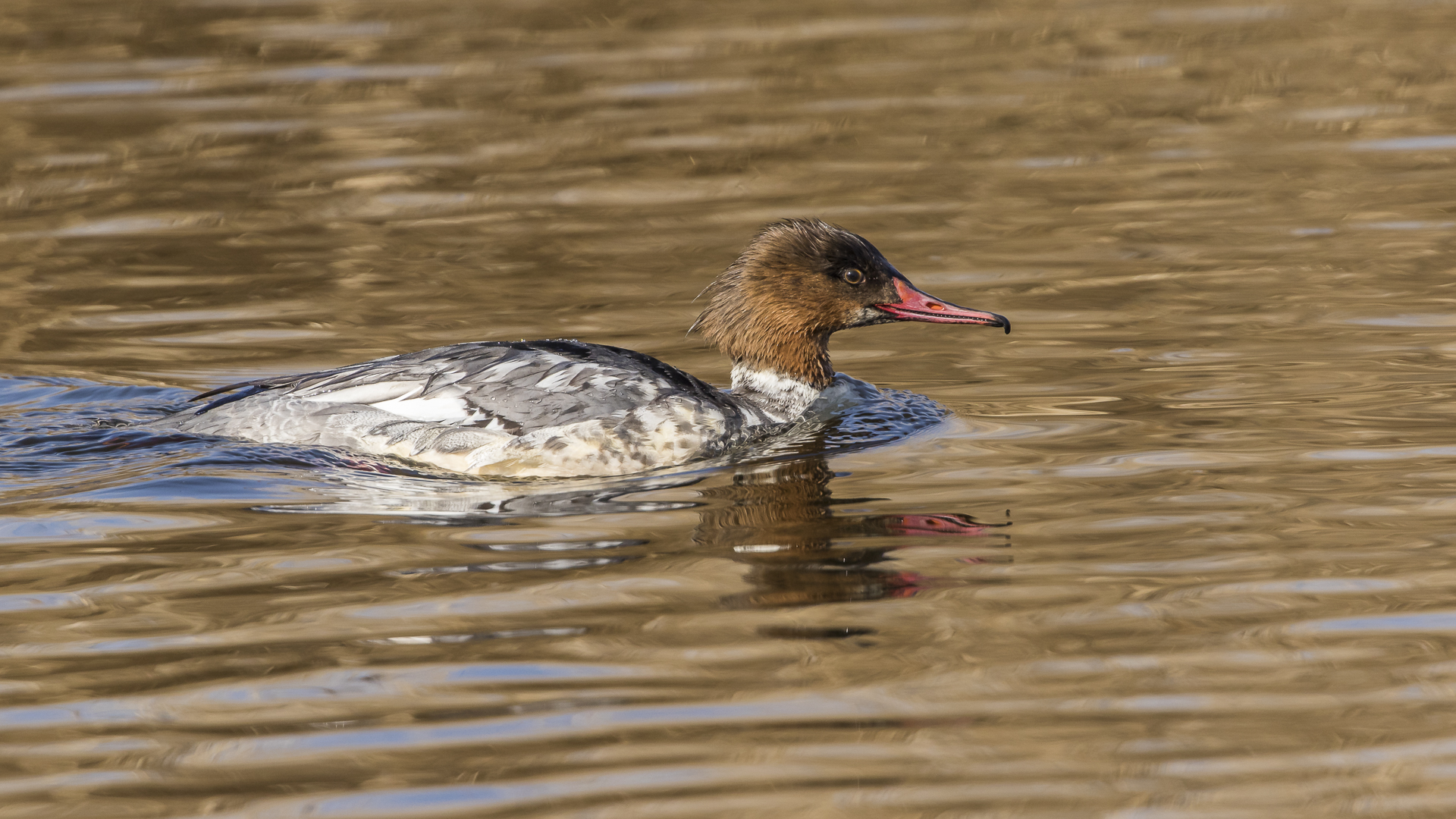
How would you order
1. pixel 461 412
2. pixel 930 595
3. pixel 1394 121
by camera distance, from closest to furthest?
pixel 930 595
pixel 461 412
pixel 1394 121

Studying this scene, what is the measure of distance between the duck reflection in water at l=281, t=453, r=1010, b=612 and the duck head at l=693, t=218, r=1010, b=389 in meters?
1.06

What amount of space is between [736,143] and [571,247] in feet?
8.93

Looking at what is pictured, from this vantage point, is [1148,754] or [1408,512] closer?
[1148,754]

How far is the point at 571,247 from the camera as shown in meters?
11.9

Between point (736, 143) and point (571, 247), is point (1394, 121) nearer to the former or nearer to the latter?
point (736, 143)

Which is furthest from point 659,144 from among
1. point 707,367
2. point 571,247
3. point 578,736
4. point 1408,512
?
point 578,736

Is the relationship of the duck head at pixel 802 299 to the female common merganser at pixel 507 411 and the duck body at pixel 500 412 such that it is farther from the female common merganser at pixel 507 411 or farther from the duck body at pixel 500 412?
the duck body at pixel 500 412

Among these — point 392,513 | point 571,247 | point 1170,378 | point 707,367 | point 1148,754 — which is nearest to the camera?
point 1148,754

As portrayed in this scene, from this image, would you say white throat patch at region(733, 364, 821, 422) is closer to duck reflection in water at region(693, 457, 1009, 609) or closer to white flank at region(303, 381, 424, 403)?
duck reflection in water at region(693, 457, 1009, 609)

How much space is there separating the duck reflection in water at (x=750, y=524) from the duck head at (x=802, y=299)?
41.9 inches

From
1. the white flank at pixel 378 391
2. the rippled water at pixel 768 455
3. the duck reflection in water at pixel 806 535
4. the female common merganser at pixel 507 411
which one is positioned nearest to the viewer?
the rippled water at pixel 768 455

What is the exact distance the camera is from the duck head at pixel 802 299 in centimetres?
881

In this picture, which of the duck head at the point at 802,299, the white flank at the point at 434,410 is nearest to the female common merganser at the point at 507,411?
the white flank at the point at 434,410

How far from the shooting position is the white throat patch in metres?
8.97
